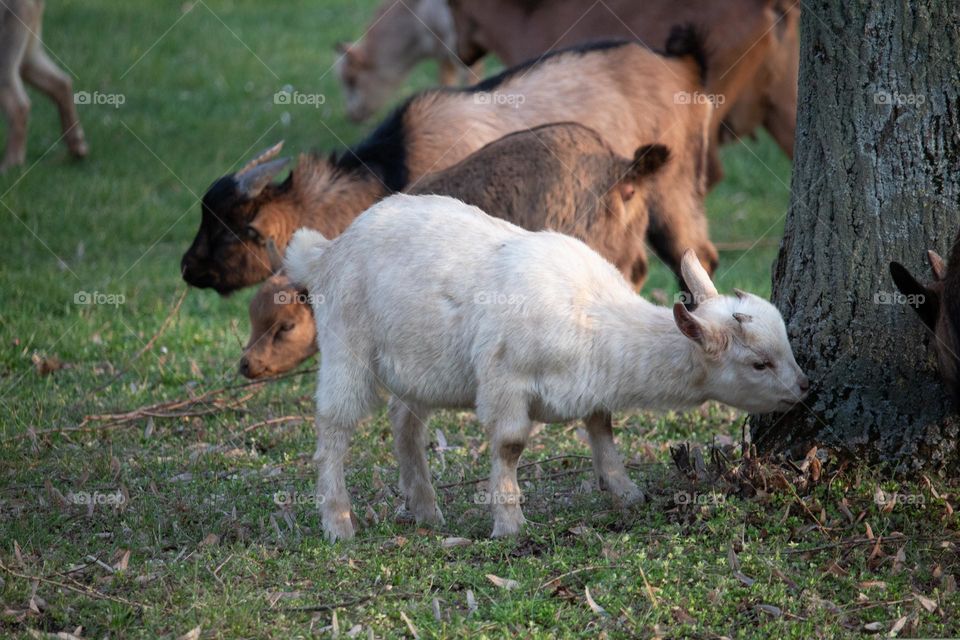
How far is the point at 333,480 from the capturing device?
5.06 metres

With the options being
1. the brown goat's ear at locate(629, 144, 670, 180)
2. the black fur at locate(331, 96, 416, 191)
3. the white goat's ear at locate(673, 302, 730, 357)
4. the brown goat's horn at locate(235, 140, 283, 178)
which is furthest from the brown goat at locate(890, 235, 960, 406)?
the brown goat's horn at locate(235, 140, 283, 178)

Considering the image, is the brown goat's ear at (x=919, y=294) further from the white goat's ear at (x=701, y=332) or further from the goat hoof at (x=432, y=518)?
the goat hoof at (x=432, y=518)

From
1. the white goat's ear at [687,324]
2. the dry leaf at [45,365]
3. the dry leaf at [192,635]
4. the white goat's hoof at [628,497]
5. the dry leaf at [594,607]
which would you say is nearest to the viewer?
the dry leaf at [192,635]

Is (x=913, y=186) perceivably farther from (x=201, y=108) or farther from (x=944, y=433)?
(x=201, y=108)

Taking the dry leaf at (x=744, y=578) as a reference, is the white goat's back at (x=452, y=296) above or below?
above

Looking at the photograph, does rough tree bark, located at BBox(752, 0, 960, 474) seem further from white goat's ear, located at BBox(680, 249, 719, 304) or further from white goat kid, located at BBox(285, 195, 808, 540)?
white goat's ear, located at BBox(680, 249, 719, 304)

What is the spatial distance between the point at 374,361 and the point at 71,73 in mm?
11753

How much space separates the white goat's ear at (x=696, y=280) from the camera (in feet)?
15.9

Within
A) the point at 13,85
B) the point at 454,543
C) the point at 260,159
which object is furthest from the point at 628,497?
the point at 13,85

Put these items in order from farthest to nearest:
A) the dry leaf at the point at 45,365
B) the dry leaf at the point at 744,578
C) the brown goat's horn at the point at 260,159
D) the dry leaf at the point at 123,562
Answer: the brown goat's horn at the point at 260,159 < the dry leaf at the point at 45,365 < the dry leaf at the point at 123,562 < the dry leaf at the point at 744,578

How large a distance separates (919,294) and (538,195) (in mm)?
2825

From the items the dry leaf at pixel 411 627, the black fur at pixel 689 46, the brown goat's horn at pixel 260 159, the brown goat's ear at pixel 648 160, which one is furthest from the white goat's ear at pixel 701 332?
the black fur at pixel 689 46

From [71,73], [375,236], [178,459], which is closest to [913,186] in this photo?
[375,236]

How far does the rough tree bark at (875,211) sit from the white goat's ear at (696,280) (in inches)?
16.3
